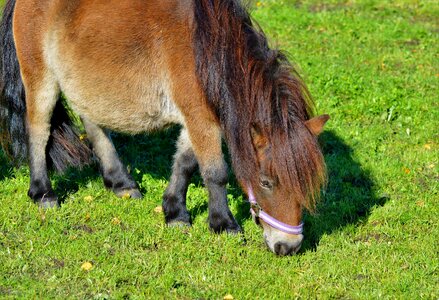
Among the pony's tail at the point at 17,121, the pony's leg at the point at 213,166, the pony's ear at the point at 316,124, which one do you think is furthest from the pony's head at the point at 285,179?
the pony's tail at the point at 17,121

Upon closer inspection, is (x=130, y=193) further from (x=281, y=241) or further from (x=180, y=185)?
(x=281, y=241)

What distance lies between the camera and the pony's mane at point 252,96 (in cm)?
535

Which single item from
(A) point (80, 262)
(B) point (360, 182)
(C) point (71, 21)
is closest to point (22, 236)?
(A) point (80, 262)

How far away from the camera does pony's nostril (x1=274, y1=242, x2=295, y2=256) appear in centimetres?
552

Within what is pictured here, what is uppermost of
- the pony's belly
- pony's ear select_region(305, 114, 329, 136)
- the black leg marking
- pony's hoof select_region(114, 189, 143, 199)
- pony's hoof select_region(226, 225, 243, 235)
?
pony's ear select_region(305, 114, 329, 136)

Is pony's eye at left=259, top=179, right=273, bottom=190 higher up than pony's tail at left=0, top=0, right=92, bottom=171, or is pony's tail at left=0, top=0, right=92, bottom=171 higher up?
pony's eye at left=259, top=179, right=273, bottom=190

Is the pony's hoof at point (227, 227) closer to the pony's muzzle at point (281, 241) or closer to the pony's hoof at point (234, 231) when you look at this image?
the pony's hoof at point (234, 231)

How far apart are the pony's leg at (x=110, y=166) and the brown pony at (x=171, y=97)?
1cm

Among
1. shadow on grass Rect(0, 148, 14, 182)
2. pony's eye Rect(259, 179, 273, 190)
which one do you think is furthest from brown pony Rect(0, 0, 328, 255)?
shadow on grass Rect(0, 148, 14, 182)

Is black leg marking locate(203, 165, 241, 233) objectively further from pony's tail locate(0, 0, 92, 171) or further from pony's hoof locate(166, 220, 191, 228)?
pony's tail locate(0, 0, 92, 171)

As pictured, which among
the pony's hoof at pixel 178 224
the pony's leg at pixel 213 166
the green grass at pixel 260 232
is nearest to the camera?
the green grass at pixel 260 232

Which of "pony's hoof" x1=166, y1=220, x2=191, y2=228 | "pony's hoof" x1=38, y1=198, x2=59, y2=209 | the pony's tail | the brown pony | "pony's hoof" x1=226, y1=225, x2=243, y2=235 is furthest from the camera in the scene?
the pony's tail

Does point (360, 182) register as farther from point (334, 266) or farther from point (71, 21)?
point (71, 21)

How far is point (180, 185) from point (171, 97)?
2.65 ft
